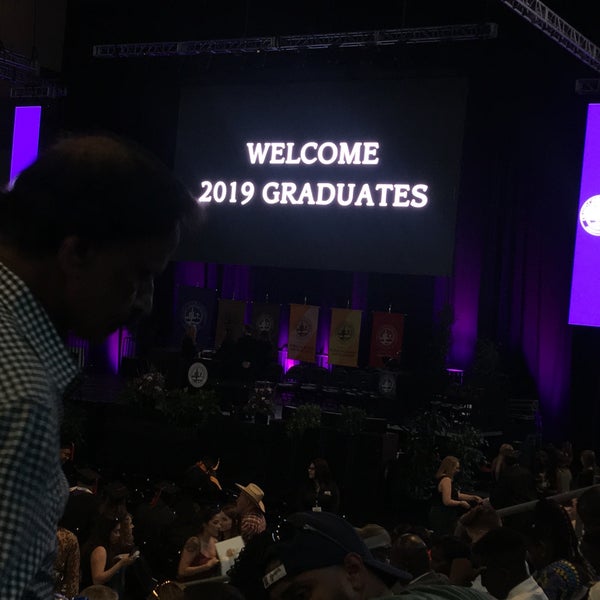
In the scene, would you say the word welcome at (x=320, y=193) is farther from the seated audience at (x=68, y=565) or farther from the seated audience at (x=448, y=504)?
the seated audience at (x=68, y=565)

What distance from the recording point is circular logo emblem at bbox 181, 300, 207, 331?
15945 mm

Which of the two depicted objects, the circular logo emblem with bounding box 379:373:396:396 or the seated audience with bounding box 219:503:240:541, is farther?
the circular logo emblem with bounding box 379:373:396:396

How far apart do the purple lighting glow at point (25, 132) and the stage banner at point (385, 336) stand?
613 centimetres

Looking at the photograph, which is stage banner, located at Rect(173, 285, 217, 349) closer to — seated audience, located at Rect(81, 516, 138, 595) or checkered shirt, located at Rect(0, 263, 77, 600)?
seated audience, located at Rect(81, 516, 138, 595)

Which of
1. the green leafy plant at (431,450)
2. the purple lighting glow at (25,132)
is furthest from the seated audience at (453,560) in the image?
the purple lighting glow at (25,132)

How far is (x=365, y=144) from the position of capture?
13891 mm

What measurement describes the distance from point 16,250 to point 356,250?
12.9 m

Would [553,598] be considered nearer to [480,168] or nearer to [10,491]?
[10,491]

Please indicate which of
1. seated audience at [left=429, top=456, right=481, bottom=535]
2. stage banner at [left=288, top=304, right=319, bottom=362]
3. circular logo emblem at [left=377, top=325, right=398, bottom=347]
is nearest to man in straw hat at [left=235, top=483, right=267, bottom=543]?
seated audience at [left=429, top=456, right=481, bottom=535]

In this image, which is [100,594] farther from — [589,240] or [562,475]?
[589,240]

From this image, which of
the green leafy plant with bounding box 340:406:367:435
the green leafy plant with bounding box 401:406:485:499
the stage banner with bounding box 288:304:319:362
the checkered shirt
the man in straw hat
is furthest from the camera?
the stage banner with bounding box 288:304:319:362

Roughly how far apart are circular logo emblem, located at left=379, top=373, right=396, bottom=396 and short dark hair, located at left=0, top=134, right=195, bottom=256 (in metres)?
12.7

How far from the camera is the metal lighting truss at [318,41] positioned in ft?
37.4

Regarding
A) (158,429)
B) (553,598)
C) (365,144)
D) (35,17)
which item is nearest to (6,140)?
(35,17)
